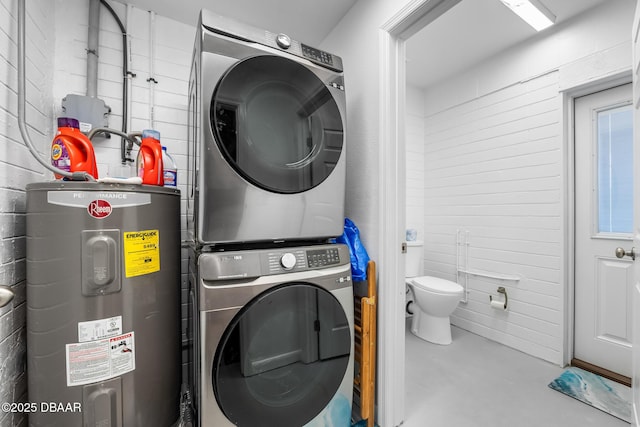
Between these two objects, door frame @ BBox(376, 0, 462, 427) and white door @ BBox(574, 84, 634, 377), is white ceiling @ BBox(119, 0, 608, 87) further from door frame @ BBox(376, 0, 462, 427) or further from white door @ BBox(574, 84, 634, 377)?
white door @ BBox(574, 84, 634, 377)

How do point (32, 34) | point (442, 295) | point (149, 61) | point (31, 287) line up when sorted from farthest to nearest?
point (442, 295), point (149, 61), point (32, 34), point (31, 287)

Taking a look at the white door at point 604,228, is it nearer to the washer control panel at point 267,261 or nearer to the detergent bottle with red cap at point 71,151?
the washer control panel at point 267,261

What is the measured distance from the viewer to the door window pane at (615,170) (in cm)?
189

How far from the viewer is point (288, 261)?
1.11m

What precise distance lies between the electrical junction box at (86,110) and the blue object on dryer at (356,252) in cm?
151

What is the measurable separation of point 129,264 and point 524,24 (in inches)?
118

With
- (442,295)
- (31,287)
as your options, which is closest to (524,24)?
(442,295)

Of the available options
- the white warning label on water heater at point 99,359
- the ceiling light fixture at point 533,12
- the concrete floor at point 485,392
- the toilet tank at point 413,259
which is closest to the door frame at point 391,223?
the concrete floor at point 485,392

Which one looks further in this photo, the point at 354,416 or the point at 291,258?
the point at 354,416

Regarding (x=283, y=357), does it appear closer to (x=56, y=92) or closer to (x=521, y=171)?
(x=56, y=92)

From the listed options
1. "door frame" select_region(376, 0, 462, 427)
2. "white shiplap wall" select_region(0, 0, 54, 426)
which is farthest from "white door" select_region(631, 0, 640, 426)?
"white shiplap wall" select_region(0, 0, 54, 426)

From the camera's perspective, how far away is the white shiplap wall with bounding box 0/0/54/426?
97 cm

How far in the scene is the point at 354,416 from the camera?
1501mm

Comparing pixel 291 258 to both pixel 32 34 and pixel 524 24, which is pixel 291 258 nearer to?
pixel 32 34
